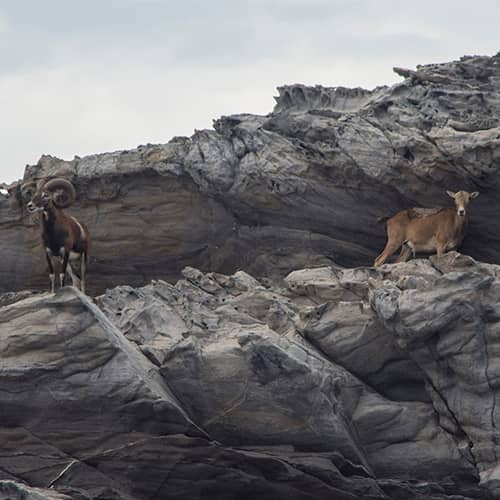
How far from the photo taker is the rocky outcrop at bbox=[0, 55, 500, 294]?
31.5 m

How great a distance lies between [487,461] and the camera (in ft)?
80.4

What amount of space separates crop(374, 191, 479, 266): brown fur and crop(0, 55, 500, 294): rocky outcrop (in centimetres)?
58

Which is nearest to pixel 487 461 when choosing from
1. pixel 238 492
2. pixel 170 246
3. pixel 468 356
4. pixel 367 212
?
pixel 468 356

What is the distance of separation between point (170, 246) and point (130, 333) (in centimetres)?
776

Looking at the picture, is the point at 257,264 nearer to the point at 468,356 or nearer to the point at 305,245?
the point at 305,245

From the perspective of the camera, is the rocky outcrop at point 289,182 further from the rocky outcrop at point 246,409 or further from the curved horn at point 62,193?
the rocky outcrop at point 246,409

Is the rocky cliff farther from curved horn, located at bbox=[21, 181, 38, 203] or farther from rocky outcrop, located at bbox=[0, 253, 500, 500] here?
curved horn, located at bbox=[21, 181, 38, 203]

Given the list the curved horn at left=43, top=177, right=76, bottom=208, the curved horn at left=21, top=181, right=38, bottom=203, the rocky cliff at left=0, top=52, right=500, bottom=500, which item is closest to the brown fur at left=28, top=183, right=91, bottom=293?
the curved horn at left=43, top=177, right=76, bottom=208

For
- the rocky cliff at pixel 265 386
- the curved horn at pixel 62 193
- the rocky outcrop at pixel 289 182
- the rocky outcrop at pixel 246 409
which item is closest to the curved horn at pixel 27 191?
the rocky outcrop at pixel 289 182

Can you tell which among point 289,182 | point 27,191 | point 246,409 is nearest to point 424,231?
point 289,182

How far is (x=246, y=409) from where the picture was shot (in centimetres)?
2453

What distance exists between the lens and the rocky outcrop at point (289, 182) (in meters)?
31.5

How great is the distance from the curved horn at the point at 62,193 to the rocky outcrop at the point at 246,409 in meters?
3.96

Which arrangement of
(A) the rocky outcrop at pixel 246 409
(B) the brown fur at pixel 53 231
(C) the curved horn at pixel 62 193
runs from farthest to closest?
(C) the curved horn at pixel 62 193, (B) the brown fur at pixel 53 231, (A) the rocky outcrop at pixel 246 409
